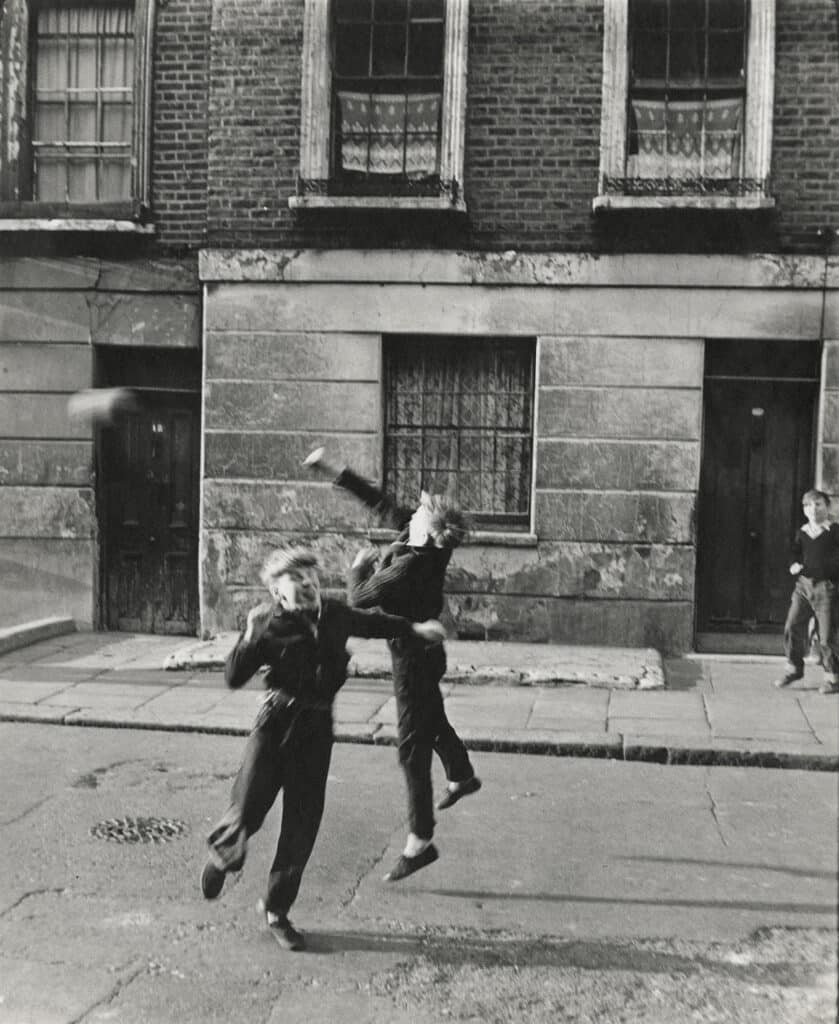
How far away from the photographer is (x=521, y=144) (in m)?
11.6

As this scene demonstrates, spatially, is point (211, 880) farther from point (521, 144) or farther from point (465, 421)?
point (521, 144)

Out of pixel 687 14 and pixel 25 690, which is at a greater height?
pixel 687 14

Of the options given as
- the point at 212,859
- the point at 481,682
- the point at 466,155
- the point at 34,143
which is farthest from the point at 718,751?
the point at 34,143

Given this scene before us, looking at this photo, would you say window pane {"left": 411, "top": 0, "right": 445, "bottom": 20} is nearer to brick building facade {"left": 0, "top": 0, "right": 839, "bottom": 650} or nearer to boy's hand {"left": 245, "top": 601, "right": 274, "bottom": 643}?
brick building facade {"left": 0, "top": 0, "right": 839, "bottom": 650}

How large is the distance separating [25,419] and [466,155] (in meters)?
5.26

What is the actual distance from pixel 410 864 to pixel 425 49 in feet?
28.8

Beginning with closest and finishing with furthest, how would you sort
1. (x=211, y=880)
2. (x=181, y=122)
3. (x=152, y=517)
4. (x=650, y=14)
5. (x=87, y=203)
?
(x=211, y=880) < (x=650, y=14) < (x=181, y=122) < (x=87, y=203) < (x=152, y=517)

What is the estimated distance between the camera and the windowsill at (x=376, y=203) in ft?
37.5

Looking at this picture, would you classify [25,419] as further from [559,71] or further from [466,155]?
[559,71]

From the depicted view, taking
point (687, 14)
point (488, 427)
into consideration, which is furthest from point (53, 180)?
point (687, 14)

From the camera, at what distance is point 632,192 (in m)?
11.4

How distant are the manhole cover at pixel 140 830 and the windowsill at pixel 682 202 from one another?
24.1 feet

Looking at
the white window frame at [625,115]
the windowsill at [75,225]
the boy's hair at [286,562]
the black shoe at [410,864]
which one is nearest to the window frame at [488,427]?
the white window frame at [625,115]

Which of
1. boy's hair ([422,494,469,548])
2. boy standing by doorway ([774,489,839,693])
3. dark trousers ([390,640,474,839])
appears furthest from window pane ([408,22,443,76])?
dark trousers ([390,640,474,839])
